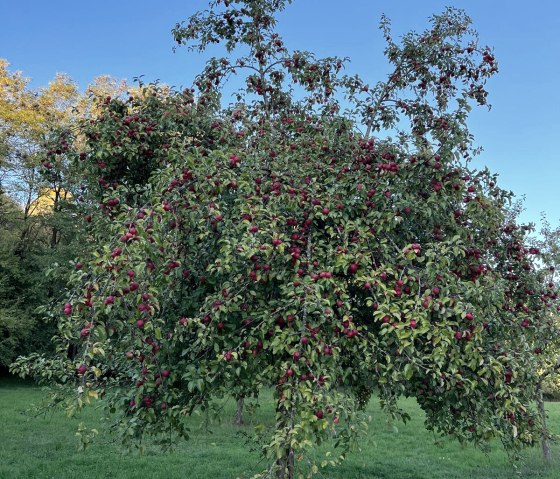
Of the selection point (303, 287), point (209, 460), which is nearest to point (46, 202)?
point (209, 460)

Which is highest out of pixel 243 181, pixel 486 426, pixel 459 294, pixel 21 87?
pixel 21 87

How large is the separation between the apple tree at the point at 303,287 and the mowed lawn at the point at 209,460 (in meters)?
3.21

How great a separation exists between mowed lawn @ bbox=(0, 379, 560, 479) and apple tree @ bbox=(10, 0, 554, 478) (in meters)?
3.21

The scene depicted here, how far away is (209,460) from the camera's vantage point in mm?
9602

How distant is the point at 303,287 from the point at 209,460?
6.88 meters

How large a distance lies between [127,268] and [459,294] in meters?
2.66

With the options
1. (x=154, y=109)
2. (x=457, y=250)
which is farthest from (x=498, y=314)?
(x=154, y=109)

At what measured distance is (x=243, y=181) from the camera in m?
4.50

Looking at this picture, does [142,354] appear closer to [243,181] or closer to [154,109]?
[243,181]

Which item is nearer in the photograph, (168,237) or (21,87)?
(168,237)

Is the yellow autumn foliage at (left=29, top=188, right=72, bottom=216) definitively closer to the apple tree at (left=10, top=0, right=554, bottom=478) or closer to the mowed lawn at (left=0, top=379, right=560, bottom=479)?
the mowed lawn at (left=0, top=379, right=560, bottom=479)

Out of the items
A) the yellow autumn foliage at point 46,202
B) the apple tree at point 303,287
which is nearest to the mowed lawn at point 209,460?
the apple tree at point 303,287

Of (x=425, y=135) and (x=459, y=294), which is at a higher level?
(x=425, y=135)

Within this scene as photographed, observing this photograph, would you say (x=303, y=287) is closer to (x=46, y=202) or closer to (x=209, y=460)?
(x=209, y=460)
